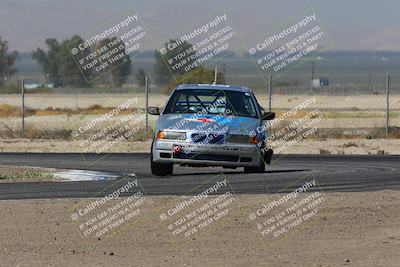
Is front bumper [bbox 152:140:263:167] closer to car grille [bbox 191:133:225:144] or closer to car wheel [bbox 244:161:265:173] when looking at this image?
car grille [bbox 191:133:225:144]

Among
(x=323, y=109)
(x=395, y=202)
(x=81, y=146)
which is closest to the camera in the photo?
(x=395, y=202)

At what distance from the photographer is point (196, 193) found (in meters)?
19.3

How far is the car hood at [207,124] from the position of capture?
21.6 meters

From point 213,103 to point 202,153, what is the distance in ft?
4.48

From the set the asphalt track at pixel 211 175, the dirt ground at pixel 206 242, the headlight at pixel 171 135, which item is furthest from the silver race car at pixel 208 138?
the dirt ground at pixel 206 242

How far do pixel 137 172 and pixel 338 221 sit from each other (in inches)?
317

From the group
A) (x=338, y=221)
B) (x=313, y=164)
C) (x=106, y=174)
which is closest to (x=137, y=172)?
(x=106, y=174)

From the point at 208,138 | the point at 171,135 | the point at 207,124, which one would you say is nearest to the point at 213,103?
the point at 207,124

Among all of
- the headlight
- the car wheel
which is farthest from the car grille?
the car wheel

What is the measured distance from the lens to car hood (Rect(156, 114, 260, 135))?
2162 centimetres

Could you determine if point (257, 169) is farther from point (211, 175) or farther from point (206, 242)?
point (206, 242)

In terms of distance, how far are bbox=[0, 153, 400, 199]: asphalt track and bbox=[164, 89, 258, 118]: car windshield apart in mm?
1183

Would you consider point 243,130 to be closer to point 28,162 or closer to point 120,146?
point 28,162

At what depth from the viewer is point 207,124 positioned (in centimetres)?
2167
